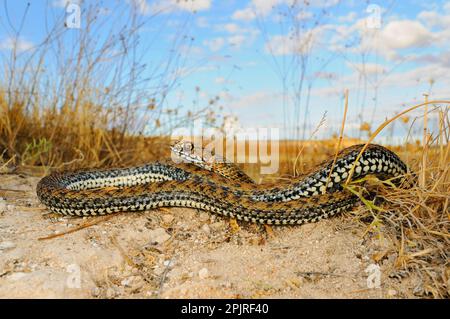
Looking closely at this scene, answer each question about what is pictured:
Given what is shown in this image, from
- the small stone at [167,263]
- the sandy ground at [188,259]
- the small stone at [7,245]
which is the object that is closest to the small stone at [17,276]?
the sandy ground at [188,259]

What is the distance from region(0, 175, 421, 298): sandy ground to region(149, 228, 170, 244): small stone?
1 centimetres

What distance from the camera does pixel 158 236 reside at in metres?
5.84

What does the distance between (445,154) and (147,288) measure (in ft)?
13.3

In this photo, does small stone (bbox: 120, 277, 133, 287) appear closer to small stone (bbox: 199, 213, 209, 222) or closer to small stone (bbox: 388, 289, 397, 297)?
small stone (bbox: 199, 213, 209, 222)

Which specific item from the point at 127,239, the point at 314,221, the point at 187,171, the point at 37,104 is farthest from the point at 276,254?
the point at 37,104

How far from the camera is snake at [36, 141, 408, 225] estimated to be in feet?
19.5

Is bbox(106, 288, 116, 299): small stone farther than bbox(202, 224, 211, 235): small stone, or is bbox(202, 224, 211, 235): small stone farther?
bbox(202, 224, 211, 235): small stone

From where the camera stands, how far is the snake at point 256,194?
5934mm

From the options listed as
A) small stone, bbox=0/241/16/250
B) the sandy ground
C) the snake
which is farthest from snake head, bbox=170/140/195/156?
small stone, bbox=0/241/16/250

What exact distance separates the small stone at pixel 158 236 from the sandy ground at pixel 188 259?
1 cm

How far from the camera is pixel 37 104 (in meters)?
11.2

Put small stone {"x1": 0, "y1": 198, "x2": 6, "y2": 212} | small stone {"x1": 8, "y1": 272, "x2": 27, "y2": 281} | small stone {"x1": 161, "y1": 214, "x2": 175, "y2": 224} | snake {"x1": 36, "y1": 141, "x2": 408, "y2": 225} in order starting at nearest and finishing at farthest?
1. small stone {"x1": 8, "y1": 272, "x2": 27, "y2": 281}
2. snake {"x1": 36, "y1": 141, "x2": 408, "y2": 225}
3. small stone {"x1": 161, "y1": 214, "x2": 175, "y2": 224}
4. small stone {"x1": 0, "y1": 198, "x2": 6, "y2": 212}

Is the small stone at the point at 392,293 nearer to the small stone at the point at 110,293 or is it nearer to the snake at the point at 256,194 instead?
the snake at the point at 256,194
